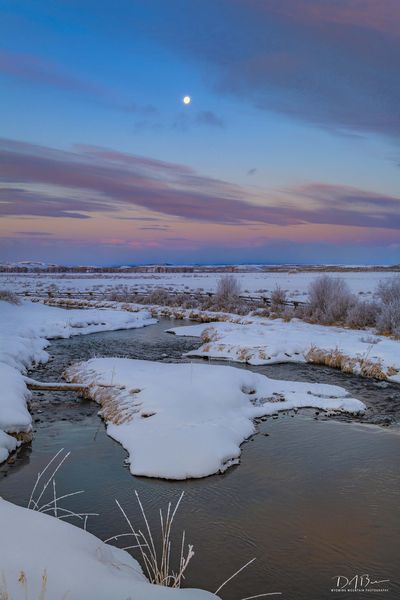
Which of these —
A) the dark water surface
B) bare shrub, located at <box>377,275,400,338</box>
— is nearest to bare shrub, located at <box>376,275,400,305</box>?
bare shrub, located at <box>377,275,400,338</box>

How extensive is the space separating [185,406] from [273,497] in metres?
3.86

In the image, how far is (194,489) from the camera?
8.14m

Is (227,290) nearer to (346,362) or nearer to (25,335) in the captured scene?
(25,335)

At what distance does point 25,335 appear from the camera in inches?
933

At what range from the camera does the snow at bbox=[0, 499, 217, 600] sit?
3207 millimetres

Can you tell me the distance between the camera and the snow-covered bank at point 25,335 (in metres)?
10.2

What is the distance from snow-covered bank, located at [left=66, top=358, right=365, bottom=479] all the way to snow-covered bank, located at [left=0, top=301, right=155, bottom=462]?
203 cm

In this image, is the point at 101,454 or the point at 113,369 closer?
the point at 101,454

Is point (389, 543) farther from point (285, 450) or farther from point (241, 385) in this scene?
point (241, 385)

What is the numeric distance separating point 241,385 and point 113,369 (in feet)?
12.8

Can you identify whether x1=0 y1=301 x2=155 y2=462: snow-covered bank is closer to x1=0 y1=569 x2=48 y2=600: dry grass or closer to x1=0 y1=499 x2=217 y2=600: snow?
x1=0 y1=499 x2=217 y2=600: snow

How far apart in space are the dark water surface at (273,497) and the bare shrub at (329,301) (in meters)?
16.3

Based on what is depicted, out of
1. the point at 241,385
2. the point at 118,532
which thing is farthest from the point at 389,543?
the point at 241,385

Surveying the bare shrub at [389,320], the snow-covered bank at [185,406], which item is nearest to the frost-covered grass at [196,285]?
the bare shrub at [389,320]
